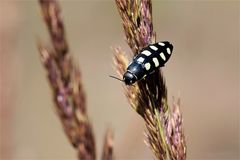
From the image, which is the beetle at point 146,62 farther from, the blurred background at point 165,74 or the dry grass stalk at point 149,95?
the blurred background at point 165,74

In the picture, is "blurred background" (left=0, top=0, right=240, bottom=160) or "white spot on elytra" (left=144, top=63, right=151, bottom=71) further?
"blurred background" (left=0, top=0, right=240, bottom=160)

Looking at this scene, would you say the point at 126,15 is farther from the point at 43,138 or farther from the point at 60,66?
the point at 43,138

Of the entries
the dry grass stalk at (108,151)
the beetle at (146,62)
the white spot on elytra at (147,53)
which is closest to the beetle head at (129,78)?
the beetle at (146,62)

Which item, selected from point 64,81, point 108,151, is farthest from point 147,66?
point 64,81

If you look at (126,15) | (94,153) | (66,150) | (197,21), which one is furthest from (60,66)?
(197,21)

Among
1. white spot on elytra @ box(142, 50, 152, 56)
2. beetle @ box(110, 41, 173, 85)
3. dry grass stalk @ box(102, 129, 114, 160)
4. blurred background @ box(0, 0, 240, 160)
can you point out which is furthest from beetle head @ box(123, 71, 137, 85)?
blurred background @ box(0, 0, 240, 160)

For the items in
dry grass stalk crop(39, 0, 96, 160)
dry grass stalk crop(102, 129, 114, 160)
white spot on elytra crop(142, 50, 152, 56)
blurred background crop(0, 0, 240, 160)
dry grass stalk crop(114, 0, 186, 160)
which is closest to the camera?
dry grass stalk crop(114, 0, 186, 160)

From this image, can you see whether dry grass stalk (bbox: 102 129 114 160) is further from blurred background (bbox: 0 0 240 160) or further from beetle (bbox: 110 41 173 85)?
blurred background (bbox: 0 0 240 160)
